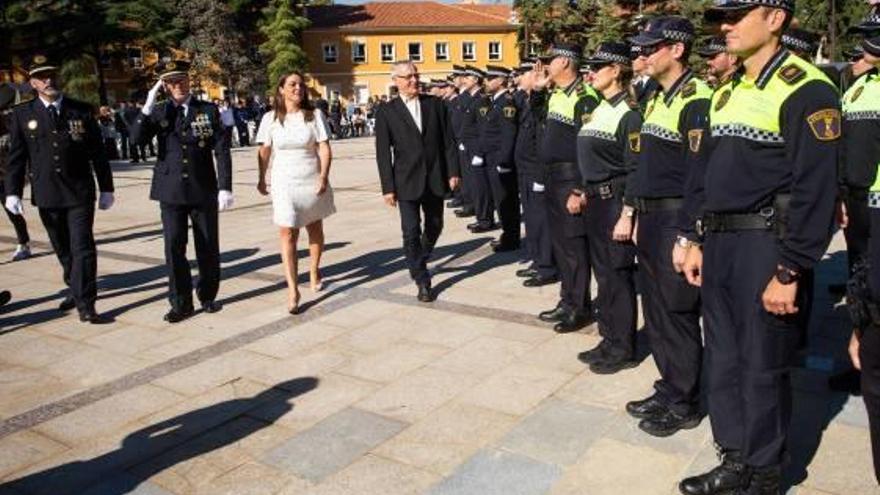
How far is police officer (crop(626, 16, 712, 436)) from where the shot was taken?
374 centimetres

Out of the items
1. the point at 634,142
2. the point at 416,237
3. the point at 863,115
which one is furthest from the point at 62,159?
the point at 863,115

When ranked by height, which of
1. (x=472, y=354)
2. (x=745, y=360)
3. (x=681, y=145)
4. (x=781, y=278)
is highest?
(x=681, y=145)

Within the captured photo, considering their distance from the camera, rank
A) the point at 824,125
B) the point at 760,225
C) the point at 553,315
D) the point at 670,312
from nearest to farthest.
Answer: the point at 824,125 < the point at 760,225 < the point at 670,312 < the point at 553,315

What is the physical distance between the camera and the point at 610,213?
471cm

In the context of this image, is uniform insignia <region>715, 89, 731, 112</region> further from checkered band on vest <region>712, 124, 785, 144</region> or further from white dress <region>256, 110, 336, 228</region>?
white dress <region>256, 110, 336, 228</region>

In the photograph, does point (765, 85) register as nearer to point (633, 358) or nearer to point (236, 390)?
point (633, 358)

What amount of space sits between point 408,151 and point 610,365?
9.18ft

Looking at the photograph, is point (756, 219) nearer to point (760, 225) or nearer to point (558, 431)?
point (760, 225)

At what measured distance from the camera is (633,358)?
482 centimetres

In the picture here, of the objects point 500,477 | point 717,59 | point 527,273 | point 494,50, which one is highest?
point 494,50

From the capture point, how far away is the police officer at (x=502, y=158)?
840 centimetres

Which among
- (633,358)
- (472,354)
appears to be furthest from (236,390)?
(633,358)

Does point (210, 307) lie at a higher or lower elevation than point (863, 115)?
lower

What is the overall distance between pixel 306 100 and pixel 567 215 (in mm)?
2618
